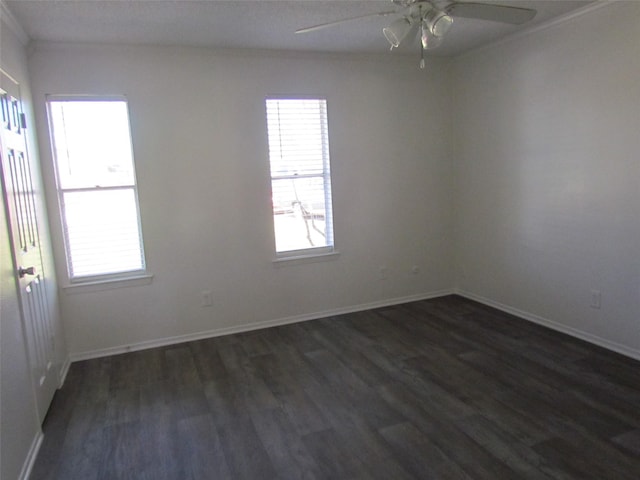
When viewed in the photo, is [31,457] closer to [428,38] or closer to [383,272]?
[428,38]

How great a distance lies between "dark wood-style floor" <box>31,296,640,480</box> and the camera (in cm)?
221

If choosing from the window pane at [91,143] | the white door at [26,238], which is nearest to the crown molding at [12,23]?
the white door at [26,238]

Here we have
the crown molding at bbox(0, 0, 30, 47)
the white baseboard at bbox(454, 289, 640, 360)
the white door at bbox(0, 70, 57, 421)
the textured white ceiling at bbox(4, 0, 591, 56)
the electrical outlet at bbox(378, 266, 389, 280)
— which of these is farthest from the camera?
the electrical outlet at bbox(378, 266, 389, 280)

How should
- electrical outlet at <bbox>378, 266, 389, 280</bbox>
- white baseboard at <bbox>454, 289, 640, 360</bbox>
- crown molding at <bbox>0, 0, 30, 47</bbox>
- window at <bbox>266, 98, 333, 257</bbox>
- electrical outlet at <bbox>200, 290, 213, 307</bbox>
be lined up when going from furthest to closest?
1. electrical outlet at <bbox>378, 266, 389, 280</bbox>
2. window at <bbox>266, 98, 333, 257</bbox>
3. electrical outlet at <bbox>200, 290, 213, 307</bbox>
4. white baseboard at <bbox>454, 289, 640, 360</bbox>
5. crown molding at <bbox>0, 0, 30, 47</bbox>

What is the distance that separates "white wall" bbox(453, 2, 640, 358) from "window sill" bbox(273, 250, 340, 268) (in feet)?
5.08

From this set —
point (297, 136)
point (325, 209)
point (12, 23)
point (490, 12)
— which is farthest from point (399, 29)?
point (12, 23)

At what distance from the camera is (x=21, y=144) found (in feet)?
9.12

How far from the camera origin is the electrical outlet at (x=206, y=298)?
3.99 meters

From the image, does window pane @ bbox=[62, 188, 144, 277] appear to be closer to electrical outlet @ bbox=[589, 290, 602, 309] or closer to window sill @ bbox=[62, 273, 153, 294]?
window sill @ bbox=[62, 273, 153, 294]

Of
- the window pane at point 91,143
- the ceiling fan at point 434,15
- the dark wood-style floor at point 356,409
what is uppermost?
the ceiling fan at point 434,15

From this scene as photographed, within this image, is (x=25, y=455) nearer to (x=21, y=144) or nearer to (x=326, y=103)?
(x=21, y=144)

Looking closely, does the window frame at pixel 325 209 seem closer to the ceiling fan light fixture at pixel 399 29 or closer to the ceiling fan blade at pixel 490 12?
the ceiling fan light fixture at pixel 399 29

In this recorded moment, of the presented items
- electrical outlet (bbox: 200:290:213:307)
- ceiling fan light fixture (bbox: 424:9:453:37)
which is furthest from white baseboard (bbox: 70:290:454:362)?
ceiling fan light fixture (bbox: 424:9:453:37)

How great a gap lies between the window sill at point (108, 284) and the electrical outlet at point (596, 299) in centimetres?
363
